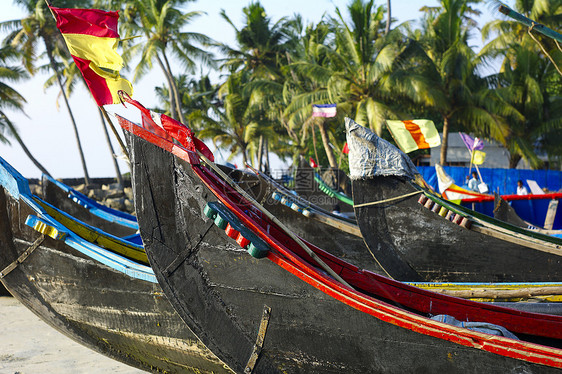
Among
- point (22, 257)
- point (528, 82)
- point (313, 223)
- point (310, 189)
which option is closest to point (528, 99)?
point (528, 82)

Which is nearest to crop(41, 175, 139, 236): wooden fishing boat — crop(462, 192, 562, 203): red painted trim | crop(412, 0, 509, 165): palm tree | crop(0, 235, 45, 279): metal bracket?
crop(0, 235, 45, 279): metal bracket

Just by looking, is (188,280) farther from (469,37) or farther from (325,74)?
(469,37)

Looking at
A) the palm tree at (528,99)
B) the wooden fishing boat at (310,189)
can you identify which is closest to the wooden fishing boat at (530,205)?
the wooden fishing boat at (310,189)

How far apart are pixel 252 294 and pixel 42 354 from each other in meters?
3.24

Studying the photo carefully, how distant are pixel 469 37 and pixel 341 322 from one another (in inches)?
858

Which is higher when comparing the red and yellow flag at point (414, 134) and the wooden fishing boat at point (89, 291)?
the red and yellow flag at point (414, 134)

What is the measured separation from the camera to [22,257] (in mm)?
4270

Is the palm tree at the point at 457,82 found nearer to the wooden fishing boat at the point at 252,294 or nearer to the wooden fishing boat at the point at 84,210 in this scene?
the wooden fishing boat at the point at 84,210

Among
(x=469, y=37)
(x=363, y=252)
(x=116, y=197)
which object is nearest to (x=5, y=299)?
(x=363, y=252)

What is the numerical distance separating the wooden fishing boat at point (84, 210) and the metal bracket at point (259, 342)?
16.3 feet

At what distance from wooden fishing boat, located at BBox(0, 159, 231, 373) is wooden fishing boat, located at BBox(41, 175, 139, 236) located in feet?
11.0

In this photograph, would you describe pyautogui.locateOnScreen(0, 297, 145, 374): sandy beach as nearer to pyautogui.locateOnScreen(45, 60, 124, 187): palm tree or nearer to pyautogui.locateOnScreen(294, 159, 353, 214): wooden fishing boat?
pyautogui.locateOnScreen(294, 159, 353, 214): wooden fishing boat

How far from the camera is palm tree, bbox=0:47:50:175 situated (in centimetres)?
2134

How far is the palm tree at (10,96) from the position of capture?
21341mm
